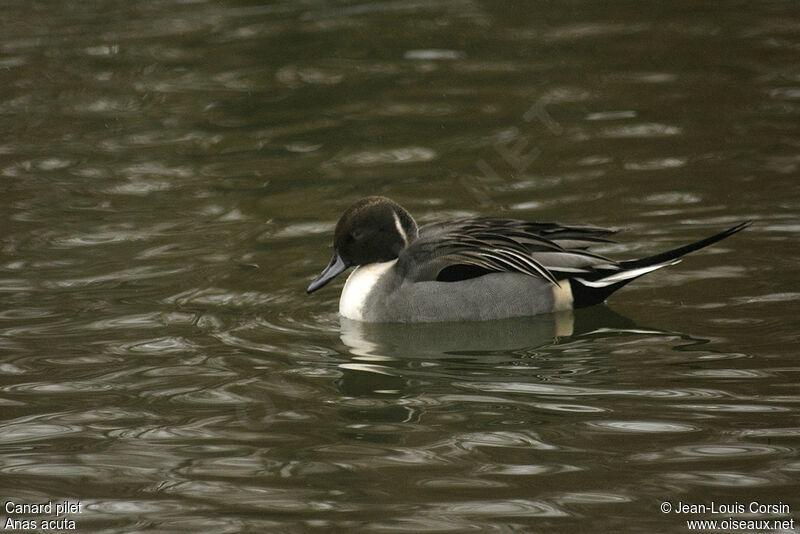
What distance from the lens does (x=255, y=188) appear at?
9461 mm

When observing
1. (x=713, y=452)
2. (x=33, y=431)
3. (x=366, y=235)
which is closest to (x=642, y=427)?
(x=713, y=452)

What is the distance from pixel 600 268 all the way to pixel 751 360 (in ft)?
3.97

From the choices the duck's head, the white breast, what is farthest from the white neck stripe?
the white breast

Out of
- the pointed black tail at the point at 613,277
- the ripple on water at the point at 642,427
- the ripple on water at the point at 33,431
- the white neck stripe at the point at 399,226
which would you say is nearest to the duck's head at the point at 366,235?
the white neck stripe at the point at 399,226

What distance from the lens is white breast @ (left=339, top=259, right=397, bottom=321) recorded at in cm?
722

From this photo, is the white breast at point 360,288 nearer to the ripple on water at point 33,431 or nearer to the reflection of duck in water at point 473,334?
the reflection of duck in water at point 473,334

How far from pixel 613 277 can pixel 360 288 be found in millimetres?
1382

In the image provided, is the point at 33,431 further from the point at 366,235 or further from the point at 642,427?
the point at 642,427

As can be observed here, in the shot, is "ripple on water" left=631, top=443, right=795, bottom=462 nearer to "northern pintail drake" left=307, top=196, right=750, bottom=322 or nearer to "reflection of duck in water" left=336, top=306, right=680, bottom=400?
"reflection of duck in water" left=336, top=306, right=680, bottom=400

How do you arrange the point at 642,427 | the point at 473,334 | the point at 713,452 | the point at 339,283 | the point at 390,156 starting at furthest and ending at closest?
the point at 390,156
the point at 339,283
the point at 473,334
the point at 642,427
the point at 713,452

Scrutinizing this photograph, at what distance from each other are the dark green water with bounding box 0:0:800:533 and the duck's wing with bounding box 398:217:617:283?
30 centimetres

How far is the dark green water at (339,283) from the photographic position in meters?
5.13

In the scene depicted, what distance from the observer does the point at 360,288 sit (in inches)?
286

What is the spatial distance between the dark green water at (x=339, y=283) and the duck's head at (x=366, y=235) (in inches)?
13.8
